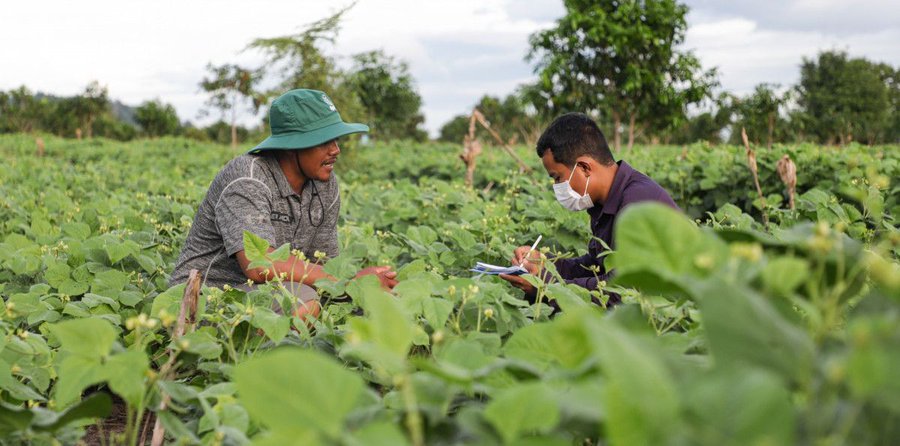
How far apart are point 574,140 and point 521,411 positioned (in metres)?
2.98

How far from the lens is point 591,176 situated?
389cm

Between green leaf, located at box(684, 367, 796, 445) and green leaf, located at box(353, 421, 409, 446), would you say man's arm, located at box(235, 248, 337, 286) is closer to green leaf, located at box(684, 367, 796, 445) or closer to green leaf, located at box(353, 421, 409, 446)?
green leaf, located at box(353, 421, 409, 446)

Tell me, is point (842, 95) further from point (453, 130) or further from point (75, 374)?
point (75, 374)

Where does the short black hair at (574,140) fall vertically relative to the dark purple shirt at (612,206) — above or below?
above

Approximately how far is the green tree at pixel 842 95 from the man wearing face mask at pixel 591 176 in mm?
39247

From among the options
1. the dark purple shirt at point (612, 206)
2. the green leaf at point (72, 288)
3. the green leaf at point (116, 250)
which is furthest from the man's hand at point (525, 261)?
the green leaf at point (72, 288)

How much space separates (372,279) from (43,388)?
0.85 meters

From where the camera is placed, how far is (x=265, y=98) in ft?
44.7

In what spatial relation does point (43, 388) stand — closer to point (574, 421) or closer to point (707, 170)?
point (574, 421)

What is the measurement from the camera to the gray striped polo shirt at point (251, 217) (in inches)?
142

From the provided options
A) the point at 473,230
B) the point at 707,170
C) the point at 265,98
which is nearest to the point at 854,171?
the point at 707,170

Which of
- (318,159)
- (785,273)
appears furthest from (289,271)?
(785,273)

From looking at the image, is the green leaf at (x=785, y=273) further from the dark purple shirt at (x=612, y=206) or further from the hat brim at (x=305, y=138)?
the hat brim at (x=305, y=138)

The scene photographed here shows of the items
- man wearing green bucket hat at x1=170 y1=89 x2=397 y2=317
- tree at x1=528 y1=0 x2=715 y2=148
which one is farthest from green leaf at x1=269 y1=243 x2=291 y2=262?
tree at x1=528 y1=0 x2=715 y2=148
